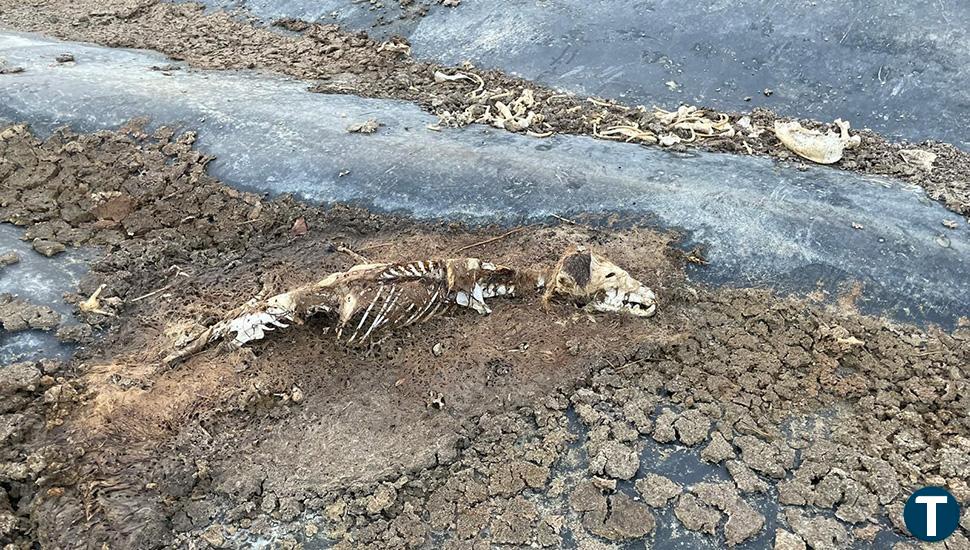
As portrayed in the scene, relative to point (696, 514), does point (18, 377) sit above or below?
above

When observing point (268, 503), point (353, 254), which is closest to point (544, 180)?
point (353, 254)

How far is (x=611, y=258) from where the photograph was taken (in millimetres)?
4020

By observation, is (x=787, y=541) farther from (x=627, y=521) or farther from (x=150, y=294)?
(x=150, y=294)

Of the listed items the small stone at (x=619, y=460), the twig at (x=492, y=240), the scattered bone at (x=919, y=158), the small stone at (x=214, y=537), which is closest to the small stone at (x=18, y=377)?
the small stone at (x=214, y=537)

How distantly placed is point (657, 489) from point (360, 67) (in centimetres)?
502

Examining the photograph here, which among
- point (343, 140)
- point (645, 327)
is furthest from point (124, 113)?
point (645, 327)

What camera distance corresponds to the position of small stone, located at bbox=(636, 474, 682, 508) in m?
2.82

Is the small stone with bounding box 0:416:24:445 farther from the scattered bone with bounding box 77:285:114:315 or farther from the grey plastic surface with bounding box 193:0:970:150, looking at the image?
the grey plastic surface with bounding box 193:0:970:150

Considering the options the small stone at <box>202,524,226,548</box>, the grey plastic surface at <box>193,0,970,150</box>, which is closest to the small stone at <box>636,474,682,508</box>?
the small stone at <box>202,524,226,548</box>

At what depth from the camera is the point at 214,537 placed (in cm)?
281

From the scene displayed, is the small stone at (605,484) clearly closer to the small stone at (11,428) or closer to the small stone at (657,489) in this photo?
the small stone at (657,489)

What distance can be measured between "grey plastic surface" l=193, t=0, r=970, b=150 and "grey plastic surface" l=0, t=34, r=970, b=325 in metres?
1.18

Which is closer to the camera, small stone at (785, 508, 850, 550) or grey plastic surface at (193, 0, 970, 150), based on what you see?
small stone at (785, 508, 850, 550)

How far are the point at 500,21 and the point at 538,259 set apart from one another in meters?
3.63
